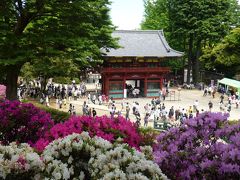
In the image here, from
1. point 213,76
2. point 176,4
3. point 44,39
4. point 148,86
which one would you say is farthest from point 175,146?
point 213,76

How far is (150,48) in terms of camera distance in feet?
156

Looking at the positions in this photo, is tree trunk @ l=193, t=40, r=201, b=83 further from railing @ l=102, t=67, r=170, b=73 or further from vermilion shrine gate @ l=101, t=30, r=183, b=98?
railing @ l=102, t=67, r=170, b=73

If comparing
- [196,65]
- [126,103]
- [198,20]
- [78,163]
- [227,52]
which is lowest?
[126,103]

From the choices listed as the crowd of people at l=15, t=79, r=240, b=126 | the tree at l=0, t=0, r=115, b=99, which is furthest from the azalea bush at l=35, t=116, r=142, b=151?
the crowd of people at l=15, t=79, r=240, b=126

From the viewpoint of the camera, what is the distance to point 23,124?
456 inches

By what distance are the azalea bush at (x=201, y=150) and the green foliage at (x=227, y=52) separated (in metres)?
44.8

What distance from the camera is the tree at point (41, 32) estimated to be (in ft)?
57.4

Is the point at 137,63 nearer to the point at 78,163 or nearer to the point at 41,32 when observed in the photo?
the point at 41,32

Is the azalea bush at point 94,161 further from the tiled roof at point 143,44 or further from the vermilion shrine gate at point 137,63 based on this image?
the tiled roof at point 143,44

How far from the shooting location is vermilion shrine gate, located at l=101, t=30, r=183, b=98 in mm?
44250

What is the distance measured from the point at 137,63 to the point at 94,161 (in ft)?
135

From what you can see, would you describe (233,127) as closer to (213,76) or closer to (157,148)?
(157,148)

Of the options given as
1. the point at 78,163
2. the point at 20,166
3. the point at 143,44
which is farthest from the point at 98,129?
the point at 143,44

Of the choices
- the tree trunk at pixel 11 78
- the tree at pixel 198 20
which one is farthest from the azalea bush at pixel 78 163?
the tree at pixel 198 20
